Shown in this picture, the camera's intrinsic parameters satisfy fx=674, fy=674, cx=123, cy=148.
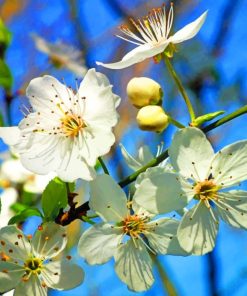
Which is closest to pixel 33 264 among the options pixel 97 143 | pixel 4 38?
pixel 97 143

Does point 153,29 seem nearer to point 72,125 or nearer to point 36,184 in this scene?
point 72,125

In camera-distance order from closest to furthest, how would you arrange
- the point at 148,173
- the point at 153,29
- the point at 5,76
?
the point at 148,173, the point at 153,29, the point at 5,76

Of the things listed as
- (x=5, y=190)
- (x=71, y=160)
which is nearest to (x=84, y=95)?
A: (x=71, y=160)

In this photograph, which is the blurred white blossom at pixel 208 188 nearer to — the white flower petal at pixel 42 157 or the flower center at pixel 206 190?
Result: the flower center at pixel 206 190

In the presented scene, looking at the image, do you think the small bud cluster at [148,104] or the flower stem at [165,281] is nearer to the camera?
the small bud cluster at [148,104]

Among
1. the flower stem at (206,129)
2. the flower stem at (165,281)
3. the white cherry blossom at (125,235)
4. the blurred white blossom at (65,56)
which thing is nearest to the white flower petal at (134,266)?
the white cherry blossom at (125,235)

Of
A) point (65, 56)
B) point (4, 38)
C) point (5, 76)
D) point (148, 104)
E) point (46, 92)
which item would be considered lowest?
point (148, 104)

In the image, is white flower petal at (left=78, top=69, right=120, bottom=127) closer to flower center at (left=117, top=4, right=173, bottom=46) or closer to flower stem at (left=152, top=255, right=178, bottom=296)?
flower center at (left=117, top=4, right=173, bottom=46)
